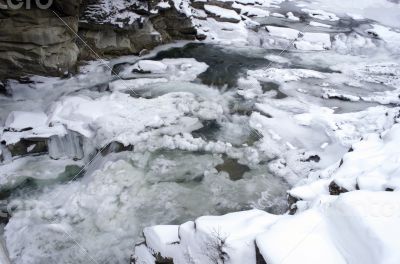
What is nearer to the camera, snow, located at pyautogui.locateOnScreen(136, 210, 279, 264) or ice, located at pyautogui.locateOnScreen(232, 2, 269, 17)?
snow, located at pyautogui.locateOnScreen(136, 210, 279, 264)

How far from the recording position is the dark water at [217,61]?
37.5 feet

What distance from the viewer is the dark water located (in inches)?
450

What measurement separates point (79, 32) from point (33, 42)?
2.25 m

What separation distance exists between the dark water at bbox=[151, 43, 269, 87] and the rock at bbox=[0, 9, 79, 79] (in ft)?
11.5

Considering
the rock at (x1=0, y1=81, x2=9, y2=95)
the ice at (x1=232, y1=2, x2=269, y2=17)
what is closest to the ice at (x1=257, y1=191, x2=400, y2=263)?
the rock at (x1=0, y1=81, x2=9, y2=95)

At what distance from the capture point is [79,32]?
37.7 ft

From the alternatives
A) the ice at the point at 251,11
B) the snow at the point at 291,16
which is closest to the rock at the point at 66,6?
the ice at the point at 251,11

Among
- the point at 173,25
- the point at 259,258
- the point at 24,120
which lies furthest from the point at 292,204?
the point at 173,25

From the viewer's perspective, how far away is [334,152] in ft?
26.1

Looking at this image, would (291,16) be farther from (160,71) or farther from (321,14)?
(160,71)

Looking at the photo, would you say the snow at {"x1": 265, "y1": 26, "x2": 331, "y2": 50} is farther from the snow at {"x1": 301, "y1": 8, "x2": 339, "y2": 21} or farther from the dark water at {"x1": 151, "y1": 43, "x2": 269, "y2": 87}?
the snow at {"x1": 301, "y1": 8, "x2": 339, "y2": 21}

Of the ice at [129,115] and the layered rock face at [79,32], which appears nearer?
the ice at [129,115]

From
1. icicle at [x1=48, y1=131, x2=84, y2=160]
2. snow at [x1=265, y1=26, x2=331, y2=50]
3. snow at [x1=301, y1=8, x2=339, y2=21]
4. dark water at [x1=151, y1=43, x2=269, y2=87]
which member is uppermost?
snow at [x1=301, y1=8, x2=339, y2=21]

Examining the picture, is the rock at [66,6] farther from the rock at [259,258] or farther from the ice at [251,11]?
the ice at [251,11]
